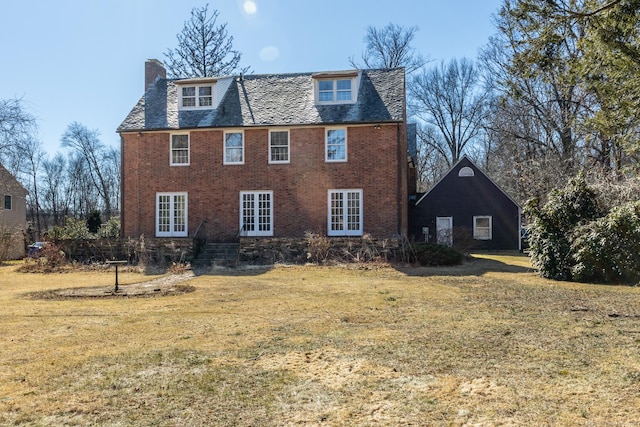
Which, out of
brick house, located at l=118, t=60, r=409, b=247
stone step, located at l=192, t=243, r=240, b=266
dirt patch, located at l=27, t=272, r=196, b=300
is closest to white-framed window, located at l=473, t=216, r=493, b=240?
brick house, located at l=118, t=60, r=409, b=247

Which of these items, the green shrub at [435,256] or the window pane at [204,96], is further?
the window pane at [204,96]

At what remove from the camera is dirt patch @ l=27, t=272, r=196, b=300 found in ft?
37.7

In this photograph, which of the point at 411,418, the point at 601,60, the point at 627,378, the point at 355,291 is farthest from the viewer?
the point at 355,291

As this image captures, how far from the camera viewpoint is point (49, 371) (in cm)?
529

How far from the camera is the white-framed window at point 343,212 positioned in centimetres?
2164

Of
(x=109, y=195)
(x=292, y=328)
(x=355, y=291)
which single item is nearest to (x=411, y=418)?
(x=292, y=328)

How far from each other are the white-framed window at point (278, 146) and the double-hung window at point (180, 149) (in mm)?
3995

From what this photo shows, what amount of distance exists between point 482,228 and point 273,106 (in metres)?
13.9

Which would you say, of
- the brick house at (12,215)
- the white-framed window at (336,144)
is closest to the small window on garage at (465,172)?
the white-framed window at (336,144)

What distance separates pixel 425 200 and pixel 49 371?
81.9ft

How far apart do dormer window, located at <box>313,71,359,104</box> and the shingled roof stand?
0.36 m

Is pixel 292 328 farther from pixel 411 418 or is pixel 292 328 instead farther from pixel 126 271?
pixel 126 271

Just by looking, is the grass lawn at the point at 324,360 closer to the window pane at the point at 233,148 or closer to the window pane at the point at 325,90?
the window pane at the point at 233,148

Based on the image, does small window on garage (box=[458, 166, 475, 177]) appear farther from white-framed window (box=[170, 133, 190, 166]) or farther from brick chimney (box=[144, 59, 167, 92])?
brick chimney (box=[144, 59, 167, 92])
